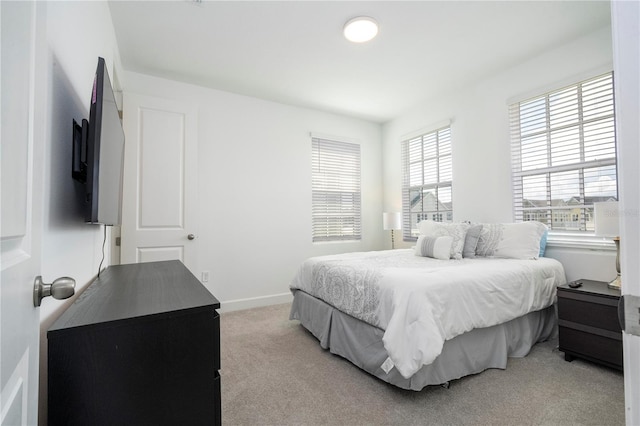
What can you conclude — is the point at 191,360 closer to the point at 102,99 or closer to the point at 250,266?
the point at 102,99

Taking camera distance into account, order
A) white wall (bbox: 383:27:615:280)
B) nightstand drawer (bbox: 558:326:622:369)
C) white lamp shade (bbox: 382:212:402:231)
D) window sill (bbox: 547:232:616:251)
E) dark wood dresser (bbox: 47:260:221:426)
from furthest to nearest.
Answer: white lamp shade (bbox: 382:212:402:231)
white wall (bbox: 383:27:615:280)
window sill (bbox: 547:232:616:251)
nightstand drawer (bbox: 558:326:622:369)
dark wood dresser (bbox: 47:260:221:426)

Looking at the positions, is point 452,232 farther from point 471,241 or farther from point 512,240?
point 512,240

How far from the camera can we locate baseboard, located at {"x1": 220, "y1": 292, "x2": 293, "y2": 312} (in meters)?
3.53

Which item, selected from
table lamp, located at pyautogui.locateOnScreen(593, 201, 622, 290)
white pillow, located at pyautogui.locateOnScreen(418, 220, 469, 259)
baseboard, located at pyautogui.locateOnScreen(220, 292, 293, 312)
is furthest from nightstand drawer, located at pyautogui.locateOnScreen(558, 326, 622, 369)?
baseboard, located at pyautogui.locateOnScreen(220, 292, 293, 312)

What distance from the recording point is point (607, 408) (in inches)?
65.1

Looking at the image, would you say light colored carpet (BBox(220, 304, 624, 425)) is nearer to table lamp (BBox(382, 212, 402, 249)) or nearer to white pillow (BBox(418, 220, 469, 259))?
white pillow (BBox(418, 220, 469, 259))

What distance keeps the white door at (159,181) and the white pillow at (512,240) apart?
9.87ft

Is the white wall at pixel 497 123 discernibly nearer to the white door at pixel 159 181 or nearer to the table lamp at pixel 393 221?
the table lamp at pixel 393 221

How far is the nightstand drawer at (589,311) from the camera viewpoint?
6.57 ft

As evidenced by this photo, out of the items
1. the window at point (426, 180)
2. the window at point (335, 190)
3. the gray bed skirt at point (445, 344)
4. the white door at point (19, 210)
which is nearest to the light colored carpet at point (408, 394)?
the gray bed skirt at point (445, 344)

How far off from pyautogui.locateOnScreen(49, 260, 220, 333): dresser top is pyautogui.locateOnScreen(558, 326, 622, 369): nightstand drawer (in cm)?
259

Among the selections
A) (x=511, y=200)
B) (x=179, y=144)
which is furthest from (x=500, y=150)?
(x=179, y=144)

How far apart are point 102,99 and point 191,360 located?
1026 mm

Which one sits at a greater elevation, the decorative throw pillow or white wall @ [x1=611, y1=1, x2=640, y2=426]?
white wall @ [x1=611, y1=1, x2=640, y2=426]
